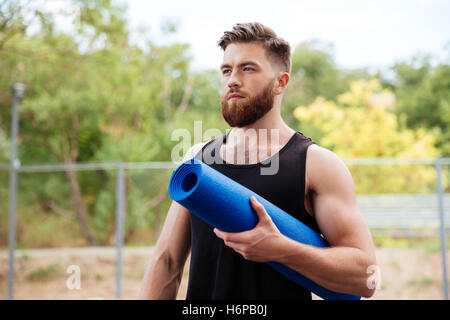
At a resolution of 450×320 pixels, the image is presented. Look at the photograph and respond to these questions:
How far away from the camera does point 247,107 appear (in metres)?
1.39

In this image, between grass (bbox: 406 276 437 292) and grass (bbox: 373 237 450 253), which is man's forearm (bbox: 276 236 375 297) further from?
grass (bbox: 373 237 450 253)

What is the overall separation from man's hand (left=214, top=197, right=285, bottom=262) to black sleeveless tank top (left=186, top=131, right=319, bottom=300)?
0.29 metres

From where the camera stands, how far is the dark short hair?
4.63ft

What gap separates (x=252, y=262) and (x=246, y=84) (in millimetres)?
610

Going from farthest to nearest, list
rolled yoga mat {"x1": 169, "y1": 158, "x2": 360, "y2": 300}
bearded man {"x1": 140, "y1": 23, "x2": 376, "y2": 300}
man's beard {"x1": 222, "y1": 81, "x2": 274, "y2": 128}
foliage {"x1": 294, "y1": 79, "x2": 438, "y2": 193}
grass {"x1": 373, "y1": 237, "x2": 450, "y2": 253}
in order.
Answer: foliage {"x1": 294, "y1": 79, "x2": 438, "y2": 193} < grass {"x1": 373, "y1": 237, "x2": 450, "y2": 253} < man's beard {"x1": 222, "y1": 81, "x2": 274, "y2": 128} < bearded man {"x1": 140, "y1": 23, "x2": 376, "y2": 300} < rolled yoga mat {"x1": 169, "y1": 158, "x2": 360, "y2": 300}

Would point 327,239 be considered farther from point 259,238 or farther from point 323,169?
point 259,238

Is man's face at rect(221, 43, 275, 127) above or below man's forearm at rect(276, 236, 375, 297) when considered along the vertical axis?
above

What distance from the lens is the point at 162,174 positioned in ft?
34.8

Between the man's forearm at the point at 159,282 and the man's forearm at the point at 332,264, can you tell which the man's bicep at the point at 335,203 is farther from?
the man's forearm at the point at 159,282

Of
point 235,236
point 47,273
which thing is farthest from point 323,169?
point 47,273

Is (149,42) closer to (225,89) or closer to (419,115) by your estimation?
(419,115)

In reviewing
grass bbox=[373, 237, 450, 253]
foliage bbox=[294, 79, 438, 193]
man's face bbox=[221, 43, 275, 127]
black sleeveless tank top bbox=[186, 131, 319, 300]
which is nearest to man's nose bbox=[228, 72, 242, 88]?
man's face bbox=[221, 43, 275, 127]
